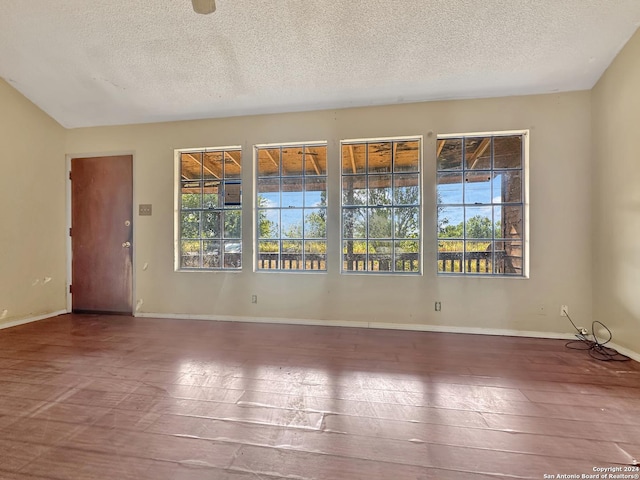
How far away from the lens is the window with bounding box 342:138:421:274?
3395mm

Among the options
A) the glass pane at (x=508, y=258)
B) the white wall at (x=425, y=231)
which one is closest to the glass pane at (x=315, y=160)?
the white wall at (x=425, y=231)

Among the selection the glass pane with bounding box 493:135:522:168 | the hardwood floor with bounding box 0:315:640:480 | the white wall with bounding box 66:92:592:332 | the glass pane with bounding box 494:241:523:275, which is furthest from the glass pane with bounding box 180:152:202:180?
the glass pane with bounding box 494:241:523:275

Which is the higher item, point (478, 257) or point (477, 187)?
point (477, 187)

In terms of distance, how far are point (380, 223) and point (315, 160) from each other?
1.15 metres

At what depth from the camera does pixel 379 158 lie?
11.4ft

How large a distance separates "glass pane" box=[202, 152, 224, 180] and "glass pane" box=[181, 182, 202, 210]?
213 millimetres

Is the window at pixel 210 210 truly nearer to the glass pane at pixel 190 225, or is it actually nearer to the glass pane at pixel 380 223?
the glass pane at pixel 190 225

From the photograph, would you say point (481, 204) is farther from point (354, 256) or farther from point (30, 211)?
point (30, 211)

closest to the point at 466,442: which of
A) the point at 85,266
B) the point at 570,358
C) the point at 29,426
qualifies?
the point at 570,358

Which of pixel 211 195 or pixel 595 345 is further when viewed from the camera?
pixel 211 195

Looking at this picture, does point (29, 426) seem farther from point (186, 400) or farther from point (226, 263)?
Result: point (226, 263)

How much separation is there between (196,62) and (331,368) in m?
3.22

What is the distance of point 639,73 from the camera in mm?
2393

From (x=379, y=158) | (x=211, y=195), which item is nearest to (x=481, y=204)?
(x=379, y=158)
